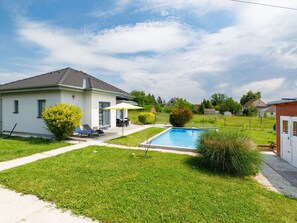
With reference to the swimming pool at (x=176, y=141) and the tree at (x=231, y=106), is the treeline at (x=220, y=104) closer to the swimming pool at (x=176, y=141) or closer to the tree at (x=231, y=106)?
the tree at (x=231, y=106)

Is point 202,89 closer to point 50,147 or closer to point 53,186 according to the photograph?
point 50,147

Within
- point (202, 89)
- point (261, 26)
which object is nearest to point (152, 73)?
point (202, 89)

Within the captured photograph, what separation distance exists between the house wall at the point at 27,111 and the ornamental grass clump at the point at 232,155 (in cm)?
1141

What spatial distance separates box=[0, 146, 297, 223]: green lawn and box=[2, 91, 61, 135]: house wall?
7.56 m

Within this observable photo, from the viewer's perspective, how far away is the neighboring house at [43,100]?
13.4m

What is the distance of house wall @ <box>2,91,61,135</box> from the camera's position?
13.6 meters

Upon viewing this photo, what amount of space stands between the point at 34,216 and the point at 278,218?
5.27 metres

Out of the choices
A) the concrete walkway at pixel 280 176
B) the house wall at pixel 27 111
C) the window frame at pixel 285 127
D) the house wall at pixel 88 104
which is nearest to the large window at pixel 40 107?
the house wall at pixel 27 111

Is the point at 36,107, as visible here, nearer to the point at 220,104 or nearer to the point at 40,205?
the point at 40,205

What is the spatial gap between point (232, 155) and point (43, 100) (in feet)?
45.9

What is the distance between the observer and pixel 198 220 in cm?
359

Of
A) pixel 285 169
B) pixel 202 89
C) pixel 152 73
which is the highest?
pixel 152 73

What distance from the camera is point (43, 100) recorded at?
13.9 meters

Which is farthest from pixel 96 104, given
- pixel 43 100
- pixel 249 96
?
pixel 249 96
